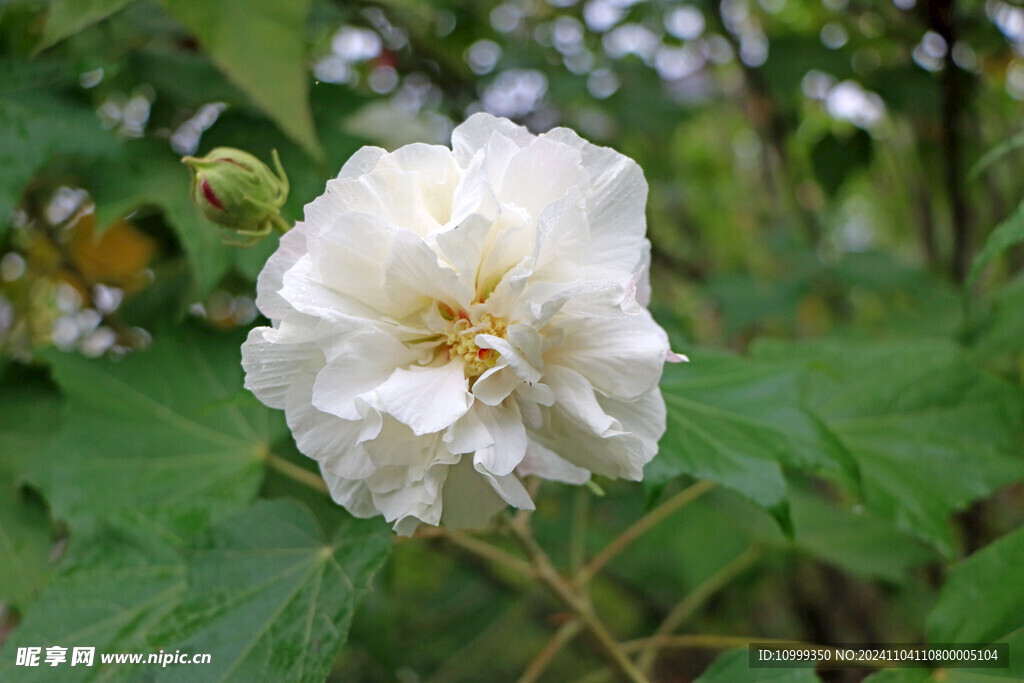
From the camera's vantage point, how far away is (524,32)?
1858 millimetres

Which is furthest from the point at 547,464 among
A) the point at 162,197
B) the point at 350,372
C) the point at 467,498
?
the point at 162,197

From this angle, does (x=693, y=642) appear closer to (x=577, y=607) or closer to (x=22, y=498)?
(x=577, y=607)

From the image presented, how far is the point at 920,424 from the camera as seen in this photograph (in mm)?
966

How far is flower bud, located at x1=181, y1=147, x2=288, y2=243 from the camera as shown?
0.63m

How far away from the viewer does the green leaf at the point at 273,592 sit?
615 mm

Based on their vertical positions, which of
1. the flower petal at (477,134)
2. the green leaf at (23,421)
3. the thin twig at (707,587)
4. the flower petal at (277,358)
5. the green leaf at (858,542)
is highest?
the flower petal at (477,134)

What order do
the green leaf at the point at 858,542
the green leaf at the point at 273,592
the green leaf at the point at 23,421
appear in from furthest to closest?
the green leaf at the point at 858,542 < the green leaf at the point at 23,421 < the green leaf at the point at 273,592

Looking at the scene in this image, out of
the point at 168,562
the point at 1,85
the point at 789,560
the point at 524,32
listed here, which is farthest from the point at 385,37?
the point at 789,560

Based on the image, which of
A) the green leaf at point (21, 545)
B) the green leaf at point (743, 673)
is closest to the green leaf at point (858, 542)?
the green leaf at point (743, 673)

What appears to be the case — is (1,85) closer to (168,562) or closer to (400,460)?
(168,562)

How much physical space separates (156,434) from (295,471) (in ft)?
0.69

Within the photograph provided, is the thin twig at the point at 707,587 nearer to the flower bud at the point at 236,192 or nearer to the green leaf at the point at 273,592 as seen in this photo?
the green leaf at the point at 273,592

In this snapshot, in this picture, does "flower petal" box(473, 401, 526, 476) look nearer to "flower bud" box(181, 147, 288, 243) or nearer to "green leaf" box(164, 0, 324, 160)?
"flower bud" box(181, 147, 288, 243)

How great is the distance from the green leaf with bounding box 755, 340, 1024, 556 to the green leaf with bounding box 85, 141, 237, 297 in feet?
2.43
